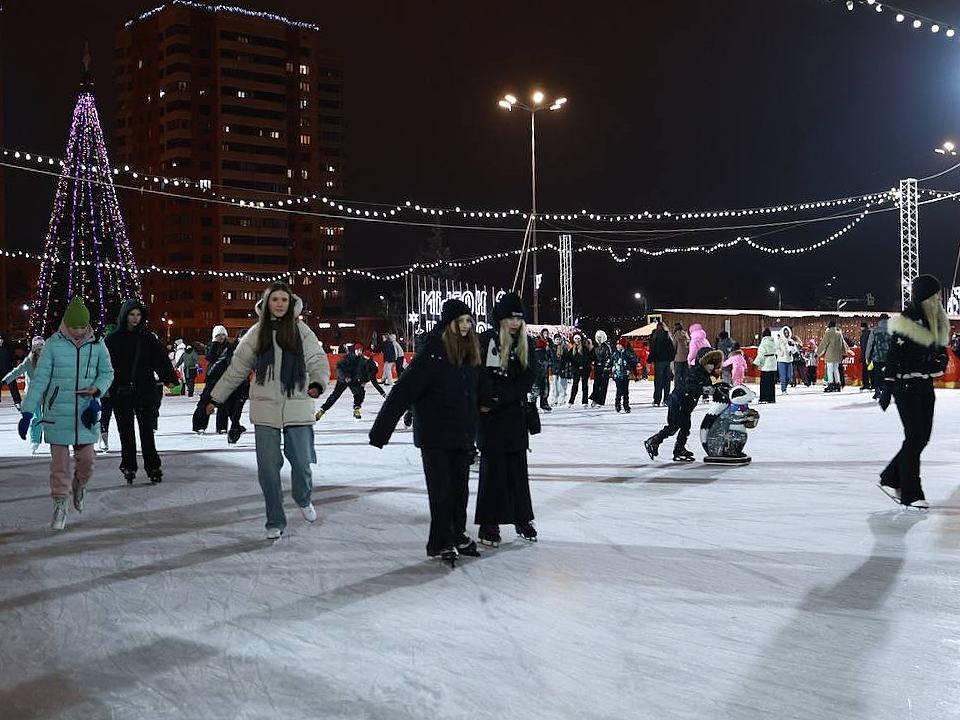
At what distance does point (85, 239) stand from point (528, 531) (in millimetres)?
34971

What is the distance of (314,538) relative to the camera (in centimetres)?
647

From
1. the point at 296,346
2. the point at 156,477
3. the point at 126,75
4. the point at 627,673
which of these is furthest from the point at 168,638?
the point at 126,75

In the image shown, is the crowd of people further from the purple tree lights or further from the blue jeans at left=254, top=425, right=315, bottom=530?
the purple tree lights

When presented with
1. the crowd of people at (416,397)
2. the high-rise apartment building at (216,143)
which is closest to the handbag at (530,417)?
the crowd of people at (416,397)

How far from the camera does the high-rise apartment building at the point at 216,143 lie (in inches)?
4296

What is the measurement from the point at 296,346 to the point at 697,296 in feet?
257

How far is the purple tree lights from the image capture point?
34688 millimetres

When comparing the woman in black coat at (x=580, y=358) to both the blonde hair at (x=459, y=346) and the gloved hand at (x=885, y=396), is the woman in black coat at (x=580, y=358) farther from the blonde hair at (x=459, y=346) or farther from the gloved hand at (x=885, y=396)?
the blonde hair at (x=459, y=346)

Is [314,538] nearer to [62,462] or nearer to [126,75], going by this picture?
[62,462]

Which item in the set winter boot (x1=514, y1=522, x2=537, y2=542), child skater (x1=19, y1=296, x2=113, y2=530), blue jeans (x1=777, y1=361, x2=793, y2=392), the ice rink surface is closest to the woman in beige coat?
the ice rink surface

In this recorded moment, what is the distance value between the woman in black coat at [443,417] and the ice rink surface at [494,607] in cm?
27

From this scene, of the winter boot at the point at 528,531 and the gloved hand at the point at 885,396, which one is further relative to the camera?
the gloved hand at the point at 885,396

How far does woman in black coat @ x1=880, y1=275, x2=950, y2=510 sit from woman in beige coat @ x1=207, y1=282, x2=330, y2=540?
388cm

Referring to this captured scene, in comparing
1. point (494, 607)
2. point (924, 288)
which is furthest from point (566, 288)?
point (494, 607)
